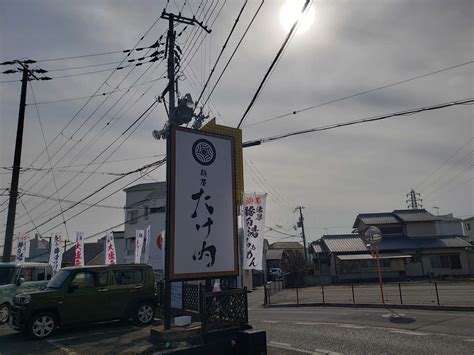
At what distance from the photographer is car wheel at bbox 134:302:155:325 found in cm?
1090

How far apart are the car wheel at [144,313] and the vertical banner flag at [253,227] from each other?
241 inches

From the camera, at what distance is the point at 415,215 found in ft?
133

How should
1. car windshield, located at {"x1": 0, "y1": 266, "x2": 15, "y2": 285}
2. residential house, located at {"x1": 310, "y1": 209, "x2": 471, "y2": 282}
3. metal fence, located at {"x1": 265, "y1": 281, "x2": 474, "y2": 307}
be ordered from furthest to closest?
residential house, located at {"x1": 310, "y1": 209, "x2": 471, "y2": 282} < metal fence, located at {"x1": 265, "y1": 281, "x2": 474, "y2": 307} < car windshield, located at {"x1": 0, "y1": 266, "x2": 15, "y2": 285}

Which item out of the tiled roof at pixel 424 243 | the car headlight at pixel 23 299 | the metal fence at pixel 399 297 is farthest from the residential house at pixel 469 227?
the car headlight at pixel 23 299

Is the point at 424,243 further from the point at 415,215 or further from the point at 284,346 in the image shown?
the point at 284,346

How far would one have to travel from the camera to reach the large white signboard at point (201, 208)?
6242mm

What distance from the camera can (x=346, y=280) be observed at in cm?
3575

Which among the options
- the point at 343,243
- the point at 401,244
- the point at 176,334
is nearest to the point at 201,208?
the point at 176,334

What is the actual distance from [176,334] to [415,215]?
1594 inches

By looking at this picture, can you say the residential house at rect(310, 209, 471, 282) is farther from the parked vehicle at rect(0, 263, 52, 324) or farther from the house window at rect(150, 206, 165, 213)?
the parked vehicle at rect(0, 263, 52, 324)

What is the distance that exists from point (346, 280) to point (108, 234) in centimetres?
2381

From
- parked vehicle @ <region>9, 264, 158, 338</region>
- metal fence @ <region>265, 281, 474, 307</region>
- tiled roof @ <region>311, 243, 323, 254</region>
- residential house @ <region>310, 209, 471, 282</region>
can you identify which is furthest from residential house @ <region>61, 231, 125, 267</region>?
parked vehicle @ <region>9, 264, 158, 338</region>

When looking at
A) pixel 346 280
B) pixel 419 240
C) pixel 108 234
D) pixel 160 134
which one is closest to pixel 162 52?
pixel 160 134

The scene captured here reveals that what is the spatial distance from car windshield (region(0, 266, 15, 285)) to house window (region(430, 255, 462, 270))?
121 ft
